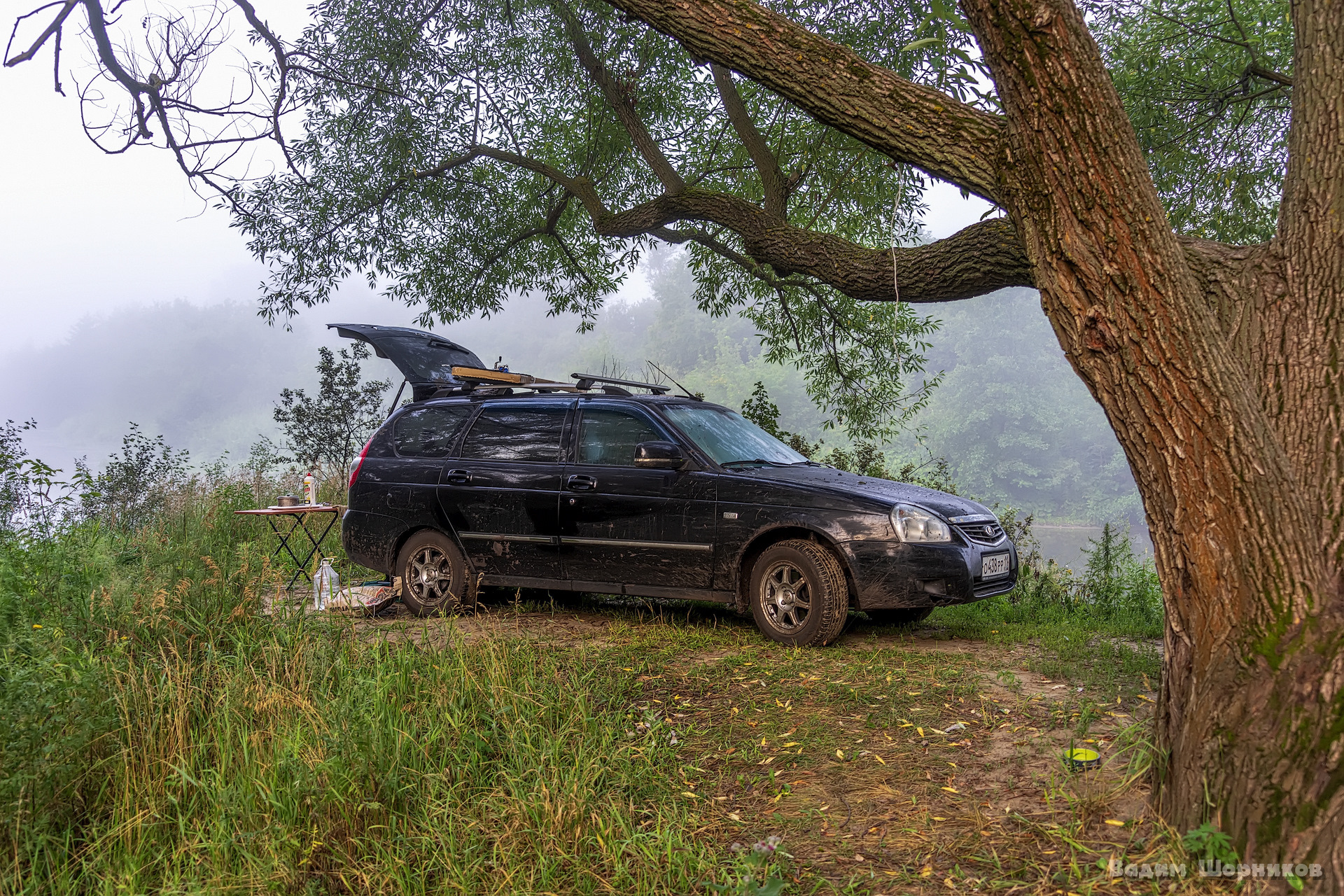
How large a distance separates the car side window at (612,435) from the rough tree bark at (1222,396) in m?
3.76

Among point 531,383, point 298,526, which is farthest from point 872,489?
point 298,526

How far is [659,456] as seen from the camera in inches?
264

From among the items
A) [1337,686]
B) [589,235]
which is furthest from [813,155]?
[1337,686]

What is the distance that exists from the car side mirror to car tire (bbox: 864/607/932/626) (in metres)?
1.97

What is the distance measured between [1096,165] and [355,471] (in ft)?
21.6

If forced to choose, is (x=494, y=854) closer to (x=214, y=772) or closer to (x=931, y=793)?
(x=214, y=772)

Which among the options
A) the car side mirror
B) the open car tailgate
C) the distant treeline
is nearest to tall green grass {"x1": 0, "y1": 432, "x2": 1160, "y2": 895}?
the car side mirror

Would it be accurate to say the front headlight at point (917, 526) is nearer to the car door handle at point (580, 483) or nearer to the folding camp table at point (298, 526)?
the car door handle at point (580, 483)

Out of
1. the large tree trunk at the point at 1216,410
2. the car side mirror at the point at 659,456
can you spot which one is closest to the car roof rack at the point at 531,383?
the car side mirror at the point at 659,456

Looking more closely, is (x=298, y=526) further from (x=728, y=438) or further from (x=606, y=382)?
(x=728, y=438)

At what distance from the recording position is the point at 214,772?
3662 millimetres

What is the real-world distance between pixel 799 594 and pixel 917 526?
0.92 metres

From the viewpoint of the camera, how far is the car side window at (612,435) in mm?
7137

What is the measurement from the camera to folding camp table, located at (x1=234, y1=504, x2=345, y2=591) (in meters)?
8.44
